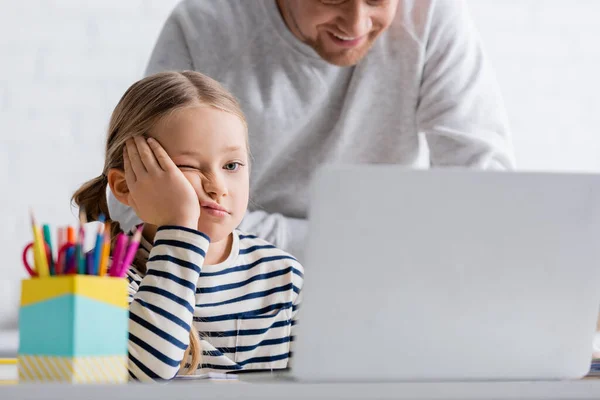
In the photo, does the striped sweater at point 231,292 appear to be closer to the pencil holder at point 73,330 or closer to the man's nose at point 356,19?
the pencil holder at point 73,330

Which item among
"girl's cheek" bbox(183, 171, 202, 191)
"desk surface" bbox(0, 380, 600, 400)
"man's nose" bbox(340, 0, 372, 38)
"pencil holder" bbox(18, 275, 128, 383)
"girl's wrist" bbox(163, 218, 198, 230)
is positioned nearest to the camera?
"desk surface" bbox(0, 380, 600, 400)

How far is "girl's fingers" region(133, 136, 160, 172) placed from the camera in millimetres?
1178

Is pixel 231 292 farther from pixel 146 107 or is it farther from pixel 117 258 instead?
pixel 117 258

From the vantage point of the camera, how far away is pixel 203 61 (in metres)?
2.04

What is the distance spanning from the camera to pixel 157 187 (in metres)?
1.14

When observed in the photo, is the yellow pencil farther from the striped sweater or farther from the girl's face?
the girl's face

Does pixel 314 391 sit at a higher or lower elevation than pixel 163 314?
higher

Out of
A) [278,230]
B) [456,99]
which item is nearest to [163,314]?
[278,230]

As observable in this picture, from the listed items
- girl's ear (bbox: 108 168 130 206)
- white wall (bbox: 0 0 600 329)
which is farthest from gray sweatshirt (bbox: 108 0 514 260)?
girl's ear (bbox: 108 168 130 206)

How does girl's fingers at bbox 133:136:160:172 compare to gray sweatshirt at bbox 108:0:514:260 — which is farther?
gray sweatshirt at bbox 108:0:514:260

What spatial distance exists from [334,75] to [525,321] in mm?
1438

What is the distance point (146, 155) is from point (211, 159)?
10 centimetres

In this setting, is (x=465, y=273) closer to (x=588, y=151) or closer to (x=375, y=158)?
(x=375, y=158)

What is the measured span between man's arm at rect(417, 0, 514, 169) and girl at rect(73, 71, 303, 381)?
2.51 ft
